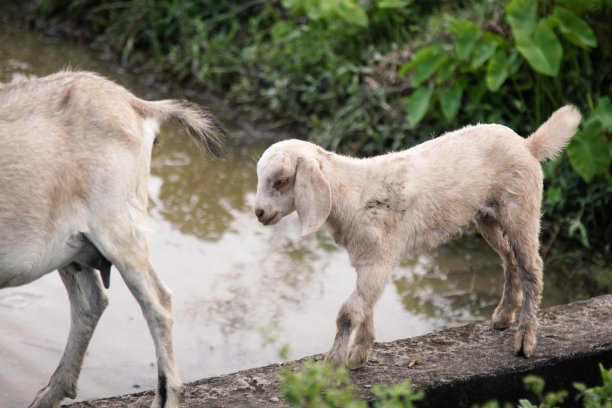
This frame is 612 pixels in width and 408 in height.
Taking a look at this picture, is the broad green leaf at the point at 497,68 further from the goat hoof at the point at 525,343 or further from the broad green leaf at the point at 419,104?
the goat hoof at the point at 525,343

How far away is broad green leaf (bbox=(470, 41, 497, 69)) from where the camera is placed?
621 cm

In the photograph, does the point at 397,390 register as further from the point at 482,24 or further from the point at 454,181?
the point at 482,24

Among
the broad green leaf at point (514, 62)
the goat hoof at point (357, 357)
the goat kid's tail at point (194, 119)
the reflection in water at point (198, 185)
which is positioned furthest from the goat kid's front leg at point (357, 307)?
the broad green leaf at point (514, 62)

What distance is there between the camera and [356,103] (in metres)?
7.46

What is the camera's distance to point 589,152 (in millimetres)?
5816

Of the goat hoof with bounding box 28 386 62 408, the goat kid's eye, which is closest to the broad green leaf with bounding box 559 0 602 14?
the goat kid's eye

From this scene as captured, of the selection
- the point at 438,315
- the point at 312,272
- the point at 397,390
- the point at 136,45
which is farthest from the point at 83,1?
the point at 397,390

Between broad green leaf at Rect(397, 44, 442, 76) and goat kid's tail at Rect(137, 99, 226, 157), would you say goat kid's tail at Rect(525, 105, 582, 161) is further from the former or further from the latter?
broad green leaf at Rect(397, 44, 442, 76)

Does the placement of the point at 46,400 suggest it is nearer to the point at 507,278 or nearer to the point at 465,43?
the point at 507,278

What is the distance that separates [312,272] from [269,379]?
193 centimetres

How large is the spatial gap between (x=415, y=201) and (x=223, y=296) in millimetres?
1920

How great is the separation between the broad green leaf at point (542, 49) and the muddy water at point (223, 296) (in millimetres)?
1332

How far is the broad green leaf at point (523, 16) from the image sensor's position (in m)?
5.98

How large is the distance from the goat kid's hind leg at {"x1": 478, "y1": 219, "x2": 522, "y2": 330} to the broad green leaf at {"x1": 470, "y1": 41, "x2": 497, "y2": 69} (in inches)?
91.8
